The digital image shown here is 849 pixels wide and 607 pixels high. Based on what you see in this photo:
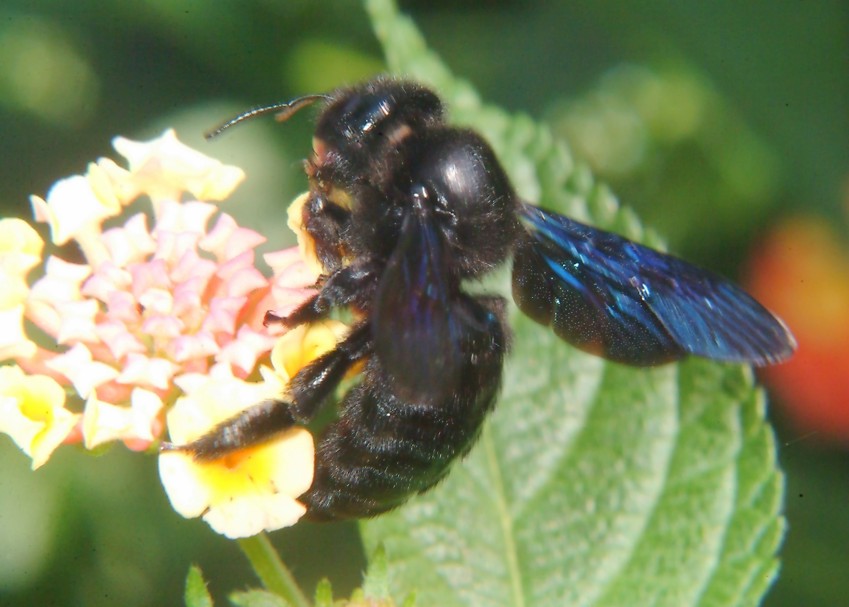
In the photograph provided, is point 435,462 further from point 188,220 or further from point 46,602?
point 46,602

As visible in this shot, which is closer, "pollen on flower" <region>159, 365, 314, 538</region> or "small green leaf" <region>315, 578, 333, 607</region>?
"pollen on flower" <region>159, 365, 314, 538</region>

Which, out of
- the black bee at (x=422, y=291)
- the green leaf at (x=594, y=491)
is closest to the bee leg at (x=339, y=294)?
the black bee at (x=422, y=291)

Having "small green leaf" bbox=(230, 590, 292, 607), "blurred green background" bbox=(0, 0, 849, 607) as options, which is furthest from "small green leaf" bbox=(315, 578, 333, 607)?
"blurred green background" bbox=(0, 0, 849, 607)

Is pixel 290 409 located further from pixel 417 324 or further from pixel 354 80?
pixel 354 80

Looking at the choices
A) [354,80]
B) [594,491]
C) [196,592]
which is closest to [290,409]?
[196,592]

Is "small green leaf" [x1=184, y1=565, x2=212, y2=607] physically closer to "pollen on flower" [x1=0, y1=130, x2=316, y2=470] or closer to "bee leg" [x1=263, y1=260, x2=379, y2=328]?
"pollen on flower" [x1=0, y1=130, x2=316, y2=470]

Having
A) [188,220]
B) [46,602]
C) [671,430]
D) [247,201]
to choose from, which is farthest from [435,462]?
[247,201]
